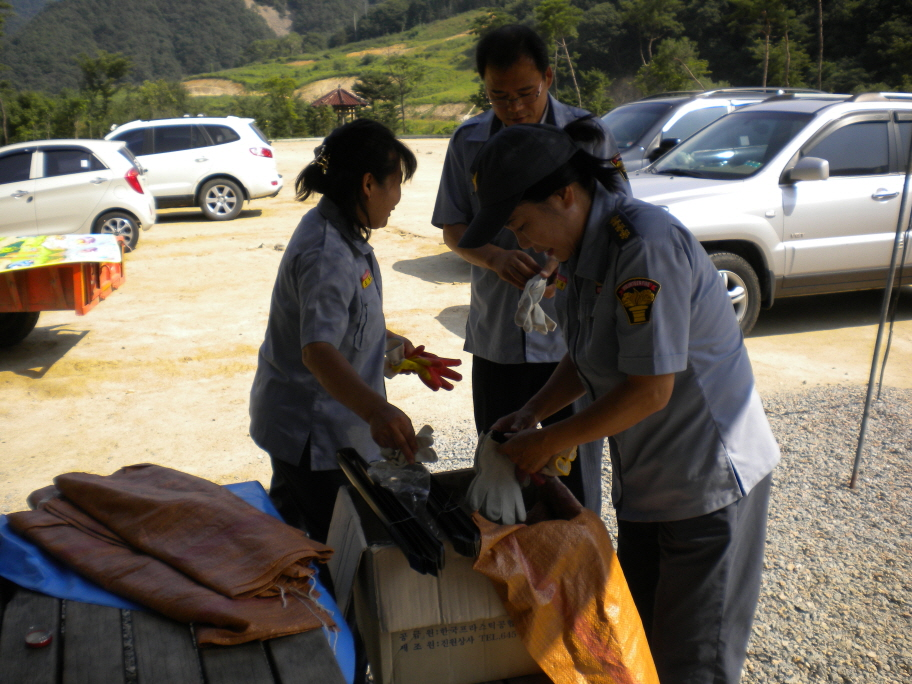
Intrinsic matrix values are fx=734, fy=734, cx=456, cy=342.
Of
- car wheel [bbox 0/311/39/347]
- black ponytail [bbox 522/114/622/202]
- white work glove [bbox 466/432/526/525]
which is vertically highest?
black ponytail [bbox 522/114/622/202]

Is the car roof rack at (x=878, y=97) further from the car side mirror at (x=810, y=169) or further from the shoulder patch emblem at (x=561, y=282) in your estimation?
the shoulder patch emblem at (x=561, y=282)

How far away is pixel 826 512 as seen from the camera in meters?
3.51

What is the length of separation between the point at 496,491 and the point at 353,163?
97 centimetres

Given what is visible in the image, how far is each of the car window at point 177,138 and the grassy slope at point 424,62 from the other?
53.8 m

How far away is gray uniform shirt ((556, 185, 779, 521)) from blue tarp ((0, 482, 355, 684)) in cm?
80

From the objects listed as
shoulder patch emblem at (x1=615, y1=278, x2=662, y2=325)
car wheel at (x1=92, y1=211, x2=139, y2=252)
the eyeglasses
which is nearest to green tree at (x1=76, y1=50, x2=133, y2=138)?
car wheel at (x1=92, y1=211, x2=139, y2=252)

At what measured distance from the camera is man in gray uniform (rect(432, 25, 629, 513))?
8.46ft

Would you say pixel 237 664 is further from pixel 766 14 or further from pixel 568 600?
pixel 766 14

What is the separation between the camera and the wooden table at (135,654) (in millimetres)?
1319

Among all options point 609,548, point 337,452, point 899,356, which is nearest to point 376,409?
point 337,452

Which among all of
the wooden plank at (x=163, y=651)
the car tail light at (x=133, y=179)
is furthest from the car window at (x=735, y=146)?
the car tail light at (x=133, y=179)

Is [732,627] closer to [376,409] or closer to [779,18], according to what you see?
[376,409]

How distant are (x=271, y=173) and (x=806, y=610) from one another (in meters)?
11.5

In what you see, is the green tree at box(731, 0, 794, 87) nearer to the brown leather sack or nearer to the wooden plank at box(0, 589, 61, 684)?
the brown leather sack
